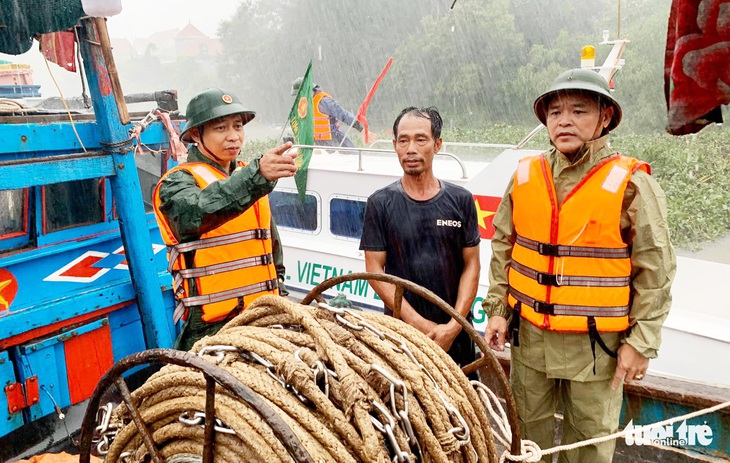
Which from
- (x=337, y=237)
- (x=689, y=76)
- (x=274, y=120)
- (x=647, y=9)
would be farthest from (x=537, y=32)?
(x=689, y=76)

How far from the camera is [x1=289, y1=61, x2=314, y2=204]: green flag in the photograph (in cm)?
727

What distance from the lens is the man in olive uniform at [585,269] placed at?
2.58 meters

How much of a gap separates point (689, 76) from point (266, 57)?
42.2 metres

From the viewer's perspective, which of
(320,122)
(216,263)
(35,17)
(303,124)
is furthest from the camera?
(320,122)

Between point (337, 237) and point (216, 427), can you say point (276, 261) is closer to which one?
point (216, 427)

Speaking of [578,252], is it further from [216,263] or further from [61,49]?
[61,49]

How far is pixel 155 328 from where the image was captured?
13.6 ft

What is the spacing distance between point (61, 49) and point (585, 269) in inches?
166

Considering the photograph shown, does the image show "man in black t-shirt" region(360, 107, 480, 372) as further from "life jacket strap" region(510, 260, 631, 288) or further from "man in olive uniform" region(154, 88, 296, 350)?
"man in olive uniform" region(154, 88, 296, 350)

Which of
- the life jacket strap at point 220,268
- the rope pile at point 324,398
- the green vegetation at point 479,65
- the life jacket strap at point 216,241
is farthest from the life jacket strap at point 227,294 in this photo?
the green vegetation at point 479,65

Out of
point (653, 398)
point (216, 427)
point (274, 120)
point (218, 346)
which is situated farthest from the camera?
point (274, 120)

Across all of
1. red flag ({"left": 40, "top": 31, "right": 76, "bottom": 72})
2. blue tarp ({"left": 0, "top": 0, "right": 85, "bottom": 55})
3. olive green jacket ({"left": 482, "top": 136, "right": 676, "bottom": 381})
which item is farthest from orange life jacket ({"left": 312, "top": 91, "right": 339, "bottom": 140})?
olive green jacket ({"left": 482, "top": 136, "right": 676, "bottom": 381})

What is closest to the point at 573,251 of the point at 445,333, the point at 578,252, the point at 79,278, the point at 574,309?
the point at 578,252

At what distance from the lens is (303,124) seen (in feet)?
24.3
